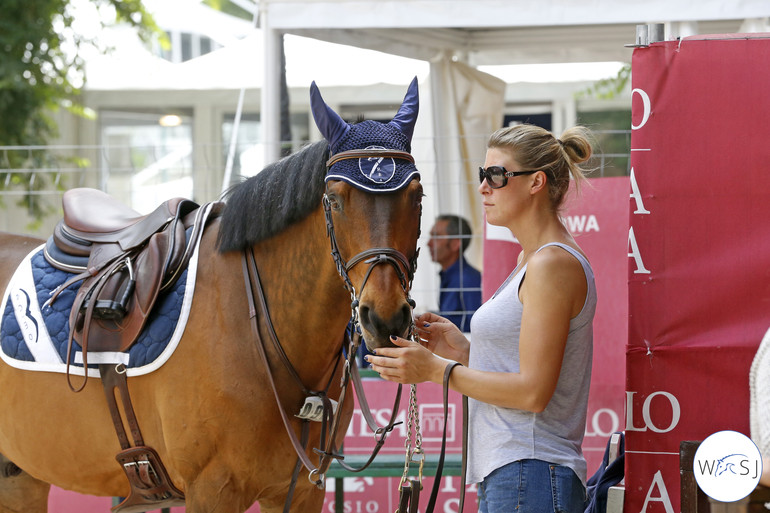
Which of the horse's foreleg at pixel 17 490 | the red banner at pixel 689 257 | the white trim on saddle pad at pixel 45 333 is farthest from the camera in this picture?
the horse's foreleg at pixel 17 490

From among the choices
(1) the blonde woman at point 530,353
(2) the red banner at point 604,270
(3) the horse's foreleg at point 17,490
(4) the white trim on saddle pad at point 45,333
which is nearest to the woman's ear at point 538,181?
(1) the blonde woman at point 530,353

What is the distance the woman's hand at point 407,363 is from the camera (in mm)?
2053

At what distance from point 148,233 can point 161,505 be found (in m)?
0.93

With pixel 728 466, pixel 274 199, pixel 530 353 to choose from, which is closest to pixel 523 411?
pixel 530 353

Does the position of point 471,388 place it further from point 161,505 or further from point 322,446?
point 161,505

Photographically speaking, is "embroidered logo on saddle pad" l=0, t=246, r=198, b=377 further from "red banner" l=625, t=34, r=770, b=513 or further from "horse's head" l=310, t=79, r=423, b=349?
"red banner" l=625, t=34, r=770, b=513

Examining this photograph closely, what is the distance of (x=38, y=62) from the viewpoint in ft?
27.2

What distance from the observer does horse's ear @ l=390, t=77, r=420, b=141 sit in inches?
96.1

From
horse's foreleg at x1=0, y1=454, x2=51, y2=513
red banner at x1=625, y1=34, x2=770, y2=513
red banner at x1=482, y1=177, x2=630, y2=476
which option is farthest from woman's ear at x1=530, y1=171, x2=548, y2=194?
horse's foreleg at x1=0, y1=454, x2=51, y2=513

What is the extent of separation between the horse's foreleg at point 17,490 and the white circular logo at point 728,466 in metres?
→ 2.70

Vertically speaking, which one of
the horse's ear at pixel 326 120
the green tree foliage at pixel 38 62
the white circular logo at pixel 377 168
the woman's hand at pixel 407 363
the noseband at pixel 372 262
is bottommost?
the woman's hand at pixel 407 363

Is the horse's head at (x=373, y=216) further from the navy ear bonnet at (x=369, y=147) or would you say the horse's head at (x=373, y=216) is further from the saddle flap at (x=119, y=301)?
the saddle flap at (x=119, y=301)

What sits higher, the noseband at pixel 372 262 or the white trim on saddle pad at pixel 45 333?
the noseband at pixel 372 262

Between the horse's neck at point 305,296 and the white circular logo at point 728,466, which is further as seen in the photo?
the horse's neck at point 305,296
